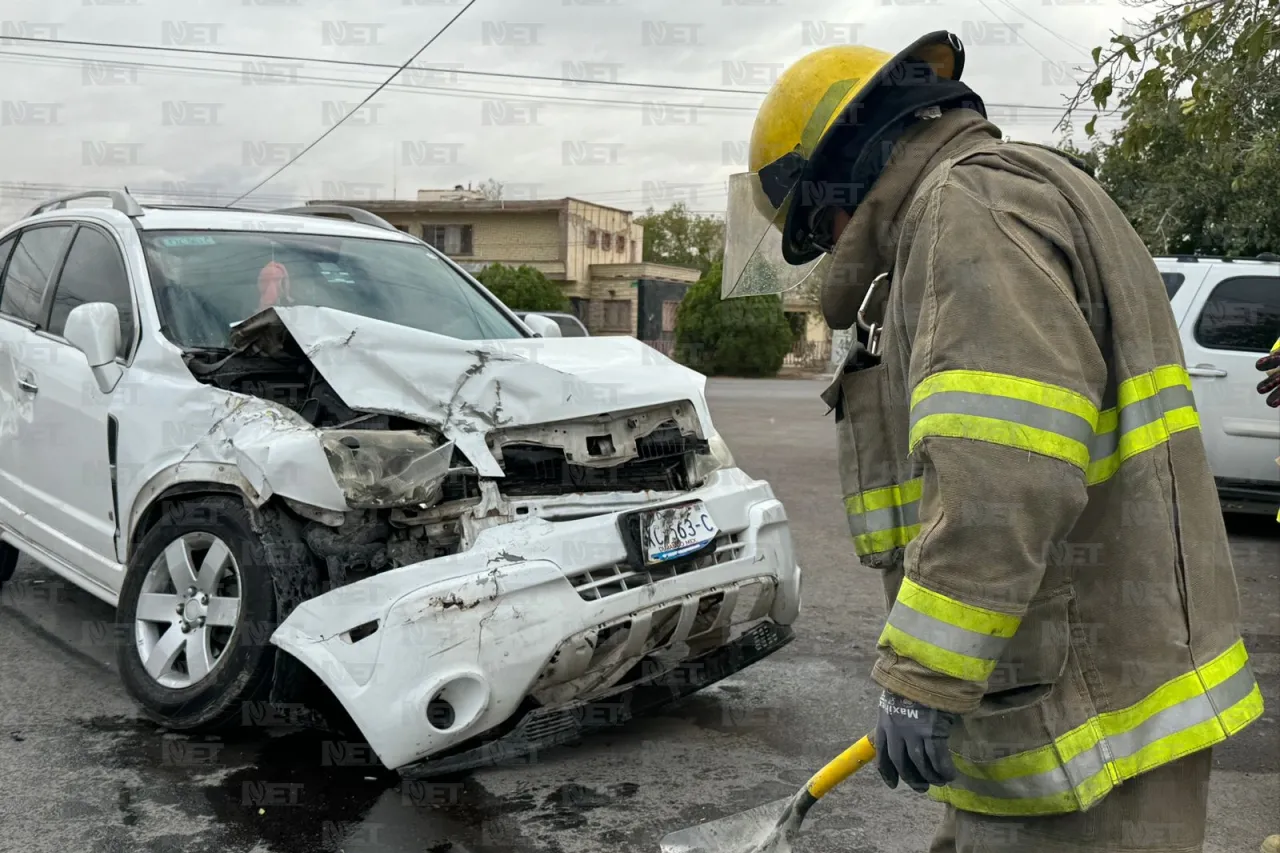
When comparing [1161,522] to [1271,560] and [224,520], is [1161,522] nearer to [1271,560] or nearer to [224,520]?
[224,520]

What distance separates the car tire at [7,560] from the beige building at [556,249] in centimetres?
3382

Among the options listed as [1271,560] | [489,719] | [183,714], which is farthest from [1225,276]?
[183,714]

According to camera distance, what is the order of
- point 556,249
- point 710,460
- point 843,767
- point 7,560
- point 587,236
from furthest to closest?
point 587,236, point 556,249, point 7,560, point 710,460, point 843,767

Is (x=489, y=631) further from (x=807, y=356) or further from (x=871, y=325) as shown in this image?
(x=807, y=356)

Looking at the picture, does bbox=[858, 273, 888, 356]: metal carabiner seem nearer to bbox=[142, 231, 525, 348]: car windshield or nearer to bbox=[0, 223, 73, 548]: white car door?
bbox=[142, 231, 525, 348]: car windshield

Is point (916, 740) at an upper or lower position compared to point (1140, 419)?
lower

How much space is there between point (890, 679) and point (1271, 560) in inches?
275

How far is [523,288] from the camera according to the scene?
110 feet

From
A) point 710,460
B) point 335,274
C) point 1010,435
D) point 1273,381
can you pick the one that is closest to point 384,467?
point 710,460

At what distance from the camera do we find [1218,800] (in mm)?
3645

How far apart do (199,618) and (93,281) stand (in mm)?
1961

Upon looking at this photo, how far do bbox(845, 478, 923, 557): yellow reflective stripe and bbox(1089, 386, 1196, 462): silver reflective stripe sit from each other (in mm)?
339

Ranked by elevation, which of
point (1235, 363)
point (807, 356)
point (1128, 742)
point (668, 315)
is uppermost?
point (1128, 742)

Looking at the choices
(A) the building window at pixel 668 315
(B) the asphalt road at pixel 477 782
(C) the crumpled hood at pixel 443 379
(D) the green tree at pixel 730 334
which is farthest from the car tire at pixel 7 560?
(A) the building window at pixel 668 315
